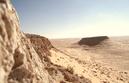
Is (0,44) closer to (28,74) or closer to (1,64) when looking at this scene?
(1,64)

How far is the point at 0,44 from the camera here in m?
5.45

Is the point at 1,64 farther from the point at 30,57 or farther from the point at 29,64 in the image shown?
the point at 30,57

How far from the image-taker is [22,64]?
6203 millimetres

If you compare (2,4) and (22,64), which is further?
(22,64)

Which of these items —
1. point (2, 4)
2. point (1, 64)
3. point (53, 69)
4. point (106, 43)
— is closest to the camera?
point (1, 64)

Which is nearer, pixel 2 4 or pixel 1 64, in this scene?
pixel 1 64

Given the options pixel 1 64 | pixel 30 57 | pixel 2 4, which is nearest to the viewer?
pixel 1 64

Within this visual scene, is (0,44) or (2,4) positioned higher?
(2,4)

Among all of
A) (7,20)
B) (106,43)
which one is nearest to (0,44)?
(7,20)

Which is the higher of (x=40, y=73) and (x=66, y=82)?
(x=40, y=73)

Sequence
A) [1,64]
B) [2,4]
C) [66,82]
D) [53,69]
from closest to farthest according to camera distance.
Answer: [1,64]
[2,4]
[66,82]
[53,69]

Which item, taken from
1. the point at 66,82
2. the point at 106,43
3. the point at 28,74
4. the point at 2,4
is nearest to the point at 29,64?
the point at 28,74

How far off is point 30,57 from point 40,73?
23.6 inches

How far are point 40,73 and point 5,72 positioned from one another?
6.43 ft
